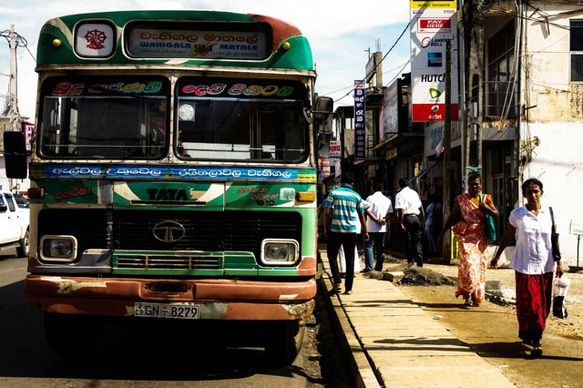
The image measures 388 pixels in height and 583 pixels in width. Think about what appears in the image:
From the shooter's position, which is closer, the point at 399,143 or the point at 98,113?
the point at 98,113

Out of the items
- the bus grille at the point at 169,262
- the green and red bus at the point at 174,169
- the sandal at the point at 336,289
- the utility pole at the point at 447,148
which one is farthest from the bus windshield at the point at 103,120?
the utility pole at the point at 447,148

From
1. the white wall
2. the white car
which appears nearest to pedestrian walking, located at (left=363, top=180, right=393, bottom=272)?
the white wall

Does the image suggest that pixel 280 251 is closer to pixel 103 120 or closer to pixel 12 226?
pixel 103 120

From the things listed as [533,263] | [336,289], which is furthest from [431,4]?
[533,263]

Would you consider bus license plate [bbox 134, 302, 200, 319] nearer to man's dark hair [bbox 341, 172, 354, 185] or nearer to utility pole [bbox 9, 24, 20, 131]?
man's dark hair [bbox 341, 172, 354, 185]

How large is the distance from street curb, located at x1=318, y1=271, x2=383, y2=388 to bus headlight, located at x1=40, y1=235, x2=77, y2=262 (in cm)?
260

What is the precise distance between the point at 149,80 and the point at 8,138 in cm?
147

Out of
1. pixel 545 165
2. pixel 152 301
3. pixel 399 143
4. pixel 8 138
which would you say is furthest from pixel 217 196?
pixel 399 143

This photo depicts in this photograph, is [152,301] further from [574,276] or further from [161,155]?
[574,276]

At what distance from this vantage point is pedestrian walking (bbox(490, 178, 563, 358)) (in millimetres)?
6551

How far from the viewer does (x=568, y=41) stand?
696 inches

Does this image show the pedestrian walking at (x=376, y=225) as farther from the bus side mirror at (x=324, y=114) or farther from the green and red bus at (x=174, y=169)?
the green and red bus at (x=174, y=169)

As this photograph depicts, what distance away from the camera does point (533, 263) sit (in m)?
6.63

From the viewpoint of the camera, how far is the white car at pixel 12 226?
17828 millimetres
